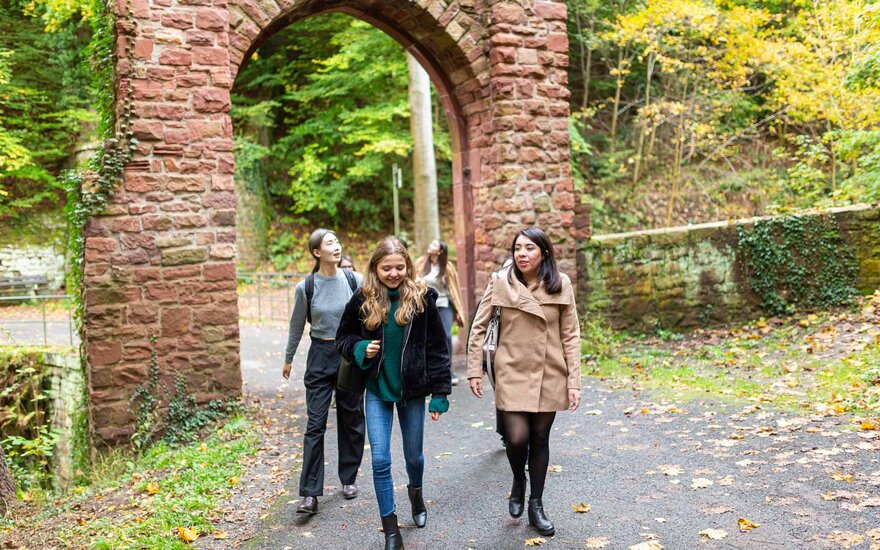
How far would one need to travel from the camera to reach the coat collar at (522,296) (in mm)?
4383

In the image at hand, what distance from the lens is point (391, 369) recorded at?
439 cm

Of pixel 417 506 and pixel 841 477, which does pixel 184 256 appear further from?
pixel 841 477

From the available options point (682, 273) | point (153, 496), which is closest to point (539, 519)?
point (153, 496)

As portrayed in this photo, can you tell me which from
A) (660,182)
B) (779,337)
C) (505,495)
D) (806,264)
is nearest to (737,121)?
(660,182)

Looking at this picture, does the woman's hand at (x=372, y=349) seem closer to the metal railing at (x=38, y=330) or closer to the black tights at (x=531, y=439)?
the black tights at (x=531, y=439)

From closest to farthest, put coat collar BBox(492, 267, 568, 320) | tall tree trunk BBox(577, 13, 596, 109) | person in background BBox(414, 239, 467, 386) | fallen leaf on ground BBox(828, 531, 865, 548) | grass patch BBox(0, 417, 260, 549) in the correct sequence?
fallen leaf on ground BBox(828, 531, 865, 548), coat collar BBox(492, 267, 568, 320), grass patch BBox(0, 417, 260, 549), person in background BBox(414, 239, 467, 386), tall tree trunk BBox(577, 13, 596, 109)

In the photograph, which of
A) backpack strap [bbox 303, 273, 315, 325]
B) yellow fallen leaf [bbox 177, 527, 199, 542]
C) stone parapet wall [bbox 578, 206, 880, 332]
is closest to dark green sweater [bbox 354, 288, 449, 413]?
backpack strap [bbox 303, 273, 315, 325]

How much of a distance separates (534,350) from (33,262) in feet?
62.5

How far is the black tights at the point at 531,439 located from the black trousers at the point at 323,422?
1.31m

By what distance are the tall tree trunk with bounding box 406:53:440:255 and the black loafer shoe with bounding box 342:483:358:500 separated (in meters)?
8.82

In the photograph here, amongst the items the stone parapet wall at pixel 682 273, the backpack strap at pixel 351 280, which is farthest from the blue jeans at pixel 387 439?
the stone parapet wall at pixel 682 273

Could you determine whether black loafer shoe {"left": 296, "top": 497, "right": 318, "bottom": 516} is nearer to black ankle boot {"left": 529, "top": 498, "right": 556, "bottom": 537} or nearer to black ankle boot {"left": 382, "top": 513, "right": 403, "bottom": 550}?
black ankle boot {"left": 382, "top": 513, "right": 403, "bottom": 550}

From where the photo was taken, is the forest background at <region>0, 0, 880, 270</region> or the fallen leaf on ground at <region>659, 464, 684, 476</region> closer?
the fallen leaf on ground at <region>659, 464, 684, 476</region>

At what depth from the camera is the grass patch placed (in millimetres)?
4980
